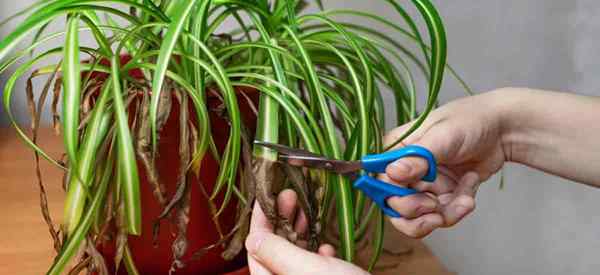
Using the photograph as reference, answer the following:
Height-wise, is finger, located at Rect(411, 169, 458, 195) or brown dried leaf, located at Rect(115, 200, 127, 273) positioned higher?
brown dried leaf, located at Rect(115, 200, 127, 273)

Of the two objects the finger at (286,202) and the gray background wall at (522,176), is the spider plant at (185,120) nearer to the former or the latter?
the finger at (286,202)

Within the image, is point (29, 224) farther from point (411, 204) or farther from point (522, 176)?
point (522, 176)

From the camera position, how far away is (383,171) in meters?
0.58

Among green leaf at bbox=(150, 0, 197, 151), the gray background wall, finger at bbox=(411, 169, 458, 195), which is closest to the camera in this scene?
green leaf at bbox=(150, 0, 197, 151)

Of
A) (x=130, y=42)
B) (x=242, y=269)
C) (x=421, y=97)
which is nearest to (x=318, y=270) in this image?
(x=242, y=269)

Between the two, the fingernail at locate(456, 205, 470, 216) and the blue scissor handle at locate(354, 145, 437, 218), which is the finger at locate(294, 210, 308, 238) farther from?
the fingernail at locate(456, 205, 470, 216)

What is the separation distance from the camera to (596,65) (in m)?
1.09

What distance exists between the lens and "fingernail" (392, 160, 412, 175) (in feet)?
1.87

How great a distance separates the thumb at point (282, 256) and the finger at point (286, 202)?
0.10 ft

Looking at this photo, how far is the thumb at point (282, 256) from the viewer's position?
1.65ft

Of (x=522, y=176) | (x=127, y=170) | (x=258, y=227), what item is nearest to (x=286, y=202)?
(x=258, y=227)

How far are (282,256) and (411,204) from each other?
0.16 meters

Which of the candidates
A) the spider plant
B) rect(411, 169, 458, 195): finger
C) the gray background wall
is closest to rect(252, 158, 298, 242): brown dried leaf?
the spider plant

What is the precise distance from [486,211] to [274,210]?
0.71m
